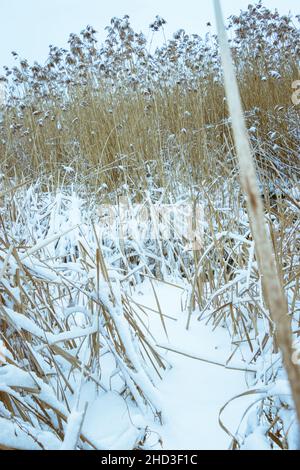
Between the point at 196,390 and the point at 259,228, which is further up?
the point at 196,390

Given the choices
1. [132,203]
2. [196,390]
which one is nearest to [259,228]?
[196,390]

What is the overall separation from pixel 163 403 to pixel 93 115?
9.55ft

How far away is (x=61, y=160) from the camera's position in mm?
3334

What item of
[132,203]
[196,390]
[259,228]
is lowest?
[259,228]

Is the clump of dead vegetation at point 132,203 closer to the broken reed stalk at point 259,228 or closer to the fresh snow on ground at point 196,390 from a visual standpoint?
the fresh snow on ground at point 196,390

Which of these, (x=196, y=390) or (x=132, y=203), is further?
(x=132, y=203)

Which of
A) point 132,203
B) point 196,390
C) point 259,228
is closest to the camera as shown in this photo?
point 259,228

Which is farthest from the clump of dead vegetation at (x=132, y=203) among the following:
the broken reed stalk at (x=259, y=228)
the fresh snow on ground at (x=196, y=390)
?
the broken reed stalk at (x=259, y=228)

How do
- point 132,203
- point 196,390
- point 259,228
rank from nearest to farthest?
point 259,228, point 196,390, point 132,203

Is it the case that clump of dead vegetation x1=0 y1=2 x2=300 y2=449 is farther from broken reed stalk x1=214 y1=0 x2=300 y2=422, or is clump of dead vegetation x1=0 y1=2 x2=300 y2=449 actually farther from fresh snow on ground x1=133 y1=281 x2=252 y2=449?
broken reed stalk x1=214 y1=0 x2=300 y2=422

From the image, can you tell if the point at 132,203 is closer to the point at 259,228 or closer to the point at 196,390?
the point at 196,390

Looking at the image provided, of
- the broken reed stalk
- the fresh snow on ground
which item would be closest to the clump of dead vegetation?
the fresh snow on ground
